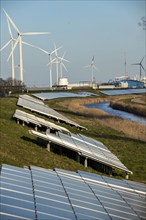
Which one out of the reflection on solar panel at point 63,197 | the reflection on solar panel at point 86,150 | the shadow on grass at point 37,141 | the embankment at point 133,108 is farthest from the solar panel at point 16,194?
the embankment at point 133,108

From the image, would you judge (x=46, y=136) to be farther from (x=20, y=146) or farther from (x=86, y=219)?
(x=86, y=219)

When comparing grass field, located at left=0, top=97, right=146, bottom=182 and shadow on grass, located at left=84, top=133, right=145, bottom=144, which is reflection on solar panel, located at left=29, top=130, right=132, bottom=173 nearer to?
grass field, located at left=0, top=97, right=146, bottom=182

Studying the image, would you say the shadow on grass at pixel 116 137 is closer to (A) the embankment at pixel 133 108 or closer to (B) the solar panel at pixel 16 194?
(B) the solar panel at pixel 16 194

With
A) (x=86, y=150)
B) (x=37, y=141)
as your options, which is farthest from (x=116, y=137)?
(x=86, y=150)

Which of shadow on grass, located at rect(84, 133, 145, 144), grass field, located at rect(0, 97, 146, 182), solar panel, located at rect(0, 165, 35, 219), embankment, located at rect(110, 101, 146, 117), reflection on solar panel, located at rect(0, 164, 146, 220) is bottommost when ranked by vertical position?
embankment, located at rect(110, 101, 146, 117)

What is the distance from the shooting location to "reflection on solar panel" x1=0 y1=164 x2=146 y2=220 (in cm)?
955

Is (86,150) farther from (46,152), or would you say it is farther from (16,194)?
(16,194)

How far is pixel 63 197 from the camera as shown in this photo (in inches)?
451

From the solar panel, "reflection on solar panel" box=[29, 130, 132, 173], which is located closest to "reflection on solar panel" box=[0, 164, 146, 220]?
the solar panel

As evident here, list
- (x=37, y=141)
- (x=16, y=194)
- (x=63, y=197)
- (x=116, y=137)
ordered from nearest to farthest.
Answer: (x=16, y=194) → (x=63, y=197) → (x=37, y=141) → (x=116, y=137)

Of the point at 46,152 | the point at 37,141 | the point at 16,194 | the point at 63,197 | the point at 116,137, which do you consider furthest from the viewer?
the point at 116,137

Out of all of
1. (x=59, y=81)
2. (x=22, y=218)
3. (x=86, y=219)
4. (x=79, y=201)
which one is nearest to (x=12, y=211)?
(x=22, y=218)

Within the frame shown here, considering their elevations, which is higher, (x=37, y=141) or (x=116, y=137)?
(x=37, y=141)

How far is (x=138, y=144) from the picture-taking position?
32750 mm
